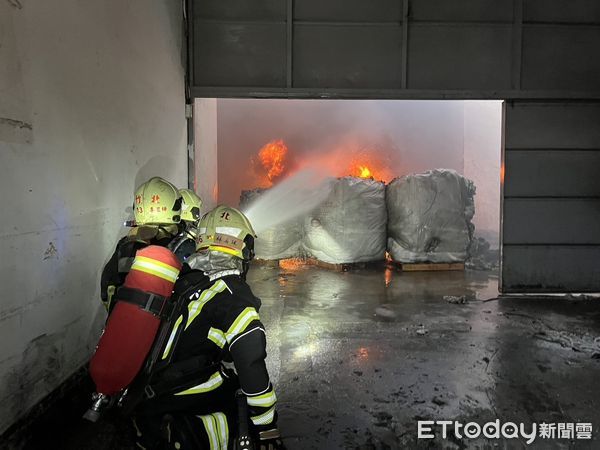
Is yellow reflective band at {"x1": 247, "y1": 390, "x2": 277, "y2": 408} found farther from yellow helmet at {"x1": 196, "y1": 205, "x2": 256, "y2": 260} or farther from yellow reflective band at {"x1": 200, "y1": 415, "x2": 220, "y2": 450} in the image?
yellow helmet at {"x1": 196, "y1": 205, "x2": 256, "y2": 260}

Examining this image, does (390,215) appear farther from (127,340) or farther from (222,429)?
(127,340)

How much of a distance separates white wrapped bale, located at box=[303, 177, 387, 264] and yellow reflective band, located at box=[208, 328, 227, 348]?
20.2ft

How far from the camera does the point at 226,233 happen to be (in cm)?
175

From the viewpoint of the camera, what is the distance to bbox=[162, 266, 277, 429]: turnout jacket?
59.5 inches

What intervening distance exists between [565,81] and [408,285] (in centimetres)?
337

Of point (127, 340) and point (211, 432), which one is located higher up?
point (127, 340)

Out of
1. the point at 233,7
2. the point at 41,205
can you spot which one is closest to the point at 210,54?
the point at 233,7

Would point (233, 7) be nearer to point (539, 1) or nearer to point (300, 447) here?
point (539, 1)

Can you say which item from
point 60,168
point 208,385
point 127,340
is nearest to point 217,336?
point 208,385

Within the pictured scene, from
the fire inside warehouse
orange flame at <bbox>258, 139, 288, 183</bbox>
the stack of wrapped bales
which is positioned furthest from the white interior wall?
orange flame at <bbox>258, 139, 288, 183</bbox>

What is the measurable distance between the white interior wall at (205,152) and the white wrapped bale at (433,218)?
342 centimetres

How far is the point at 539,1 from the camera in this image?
560 centimetres

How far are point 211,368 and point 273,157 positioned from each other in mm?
12801

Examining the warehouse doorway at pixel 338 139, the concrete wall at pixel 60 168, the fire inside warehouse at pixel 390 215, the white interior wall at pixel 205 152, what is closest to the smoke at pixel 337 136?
the warehouse doorway at pixel 338 139
